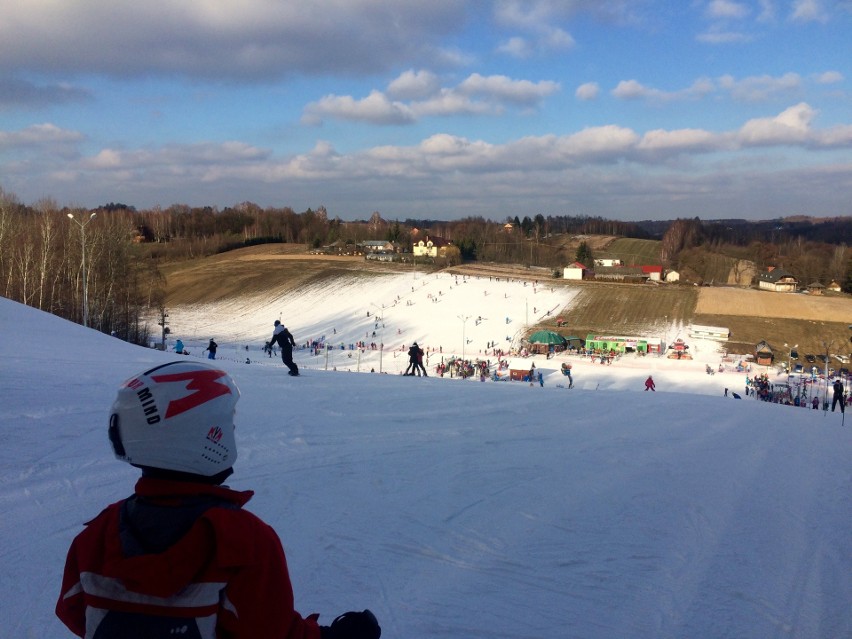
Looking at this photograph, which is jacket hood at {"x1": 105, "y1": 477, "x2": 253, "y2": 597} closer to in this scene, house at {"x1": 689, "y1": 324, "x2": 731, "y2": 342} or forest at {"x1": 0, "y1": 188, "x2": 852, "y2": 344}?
forest at {"x1": 0, "y1": 188, "x2": 852, "y2": 344}

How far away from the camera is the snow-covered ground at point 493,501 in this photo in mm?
4074

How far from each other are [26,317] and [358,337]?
122 ft

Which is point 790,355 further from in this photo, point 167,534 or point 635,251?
point 635,251

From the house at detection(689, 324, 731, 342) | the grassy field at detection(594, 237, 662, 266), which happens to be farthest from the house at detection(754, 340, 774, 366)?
the grassy field at detection(594, 237, 662, 266)

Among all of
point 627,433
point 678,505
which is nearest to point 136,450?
point 678,505

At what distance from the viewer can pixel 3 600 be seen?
370cm

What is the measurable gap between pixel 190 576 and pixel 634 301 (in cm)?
6486

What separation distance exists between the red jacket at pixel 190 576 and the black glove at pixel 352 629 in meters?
0.17

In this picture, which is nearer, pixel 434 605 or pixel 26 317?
pixel 434 605

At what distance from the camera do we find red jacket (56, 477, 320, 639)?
1502 mm

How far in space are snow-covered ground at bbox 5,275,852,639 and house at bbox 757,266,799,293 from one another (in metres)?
71.4

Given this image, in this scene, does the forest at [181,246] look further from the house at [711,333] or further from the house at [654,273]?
the house at [711,333]

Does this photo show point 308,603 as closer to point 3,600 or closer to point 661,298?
point 3,600

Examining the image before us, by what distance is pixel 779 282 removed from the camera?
75.1 m
